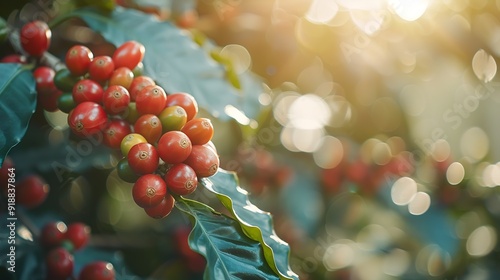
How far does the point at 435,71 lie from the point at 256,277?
154cm

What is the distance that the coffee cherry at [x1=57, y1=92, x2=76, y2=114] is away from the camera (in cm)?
107

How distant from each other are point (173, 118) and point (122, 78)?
0.15 m

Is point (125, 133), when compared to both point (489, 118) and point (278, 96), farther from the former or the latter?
point (489, 118)

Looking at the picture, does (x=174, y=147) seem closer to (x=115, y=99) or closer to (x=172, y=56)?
(x=115, y=99)

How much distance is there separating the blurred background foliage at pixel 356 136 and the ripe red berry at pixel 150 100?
2.72 feet

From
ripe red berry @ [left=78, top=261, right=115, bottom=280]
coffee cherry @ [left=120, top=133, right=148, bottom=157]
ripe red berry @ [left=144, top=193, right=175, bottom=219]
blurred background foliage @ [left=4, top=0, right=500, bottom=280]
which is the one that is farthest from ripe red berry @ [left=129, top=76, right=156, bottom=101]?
blurred background foliage @ [left=4, top=0, right=500, bottom=280]

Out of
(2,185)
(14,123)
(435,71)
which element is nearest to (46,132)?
(2,185)

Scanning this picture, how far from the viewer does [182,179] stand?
3.03 ft

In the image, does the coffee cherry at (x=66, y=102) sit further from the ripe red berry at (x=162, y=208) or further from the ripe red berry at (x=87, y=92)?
the ripe red berry at (x=162, y=208)

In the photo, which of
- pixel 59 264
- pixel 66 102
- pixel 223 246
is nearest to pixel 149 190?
pixel 223 246

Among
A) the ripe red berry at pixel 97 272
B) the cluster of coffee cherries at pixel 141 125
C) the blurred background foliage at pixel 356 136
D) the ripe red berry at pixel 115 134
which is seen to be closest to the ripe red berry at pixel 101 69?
the cluster of coffee cherries at pixel 141 125

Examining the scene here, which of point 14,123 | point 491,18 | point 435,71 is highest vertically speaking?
point 491,18

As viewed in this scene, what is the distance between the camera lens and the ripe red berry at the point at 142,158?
36.4 inches

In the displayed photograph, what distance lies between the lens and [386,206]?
2.21m
